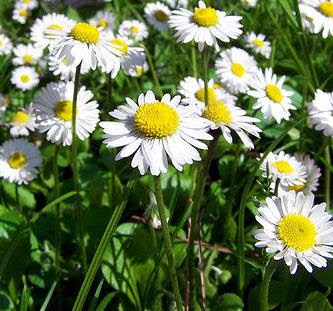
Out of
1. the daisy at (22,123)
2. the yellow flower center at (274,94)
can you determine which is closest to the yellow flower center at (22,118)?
the daisy at (22,123)

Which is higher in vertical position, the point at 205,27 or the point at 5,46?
the point at 205,27

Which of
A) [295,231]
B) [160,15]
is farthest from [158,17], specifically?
[295,231]

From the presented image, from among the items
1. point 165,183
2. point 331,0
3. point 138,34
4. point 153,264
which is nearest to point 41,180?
point 165,183

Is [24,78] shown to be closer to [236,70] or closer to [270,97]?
[236,70]

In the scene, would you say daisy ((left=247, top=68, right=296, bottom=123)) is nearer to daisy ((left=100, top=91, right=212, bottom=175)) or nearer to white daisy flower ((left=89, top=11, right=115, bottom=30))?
daisy ((left=100, top=91, right=212, bottom=175))

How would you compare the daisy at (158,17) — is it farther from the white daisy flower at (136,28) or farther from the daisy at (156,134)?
the daisy at (156,134)

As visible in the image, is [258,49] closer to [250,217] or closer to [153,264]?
[250,217]
